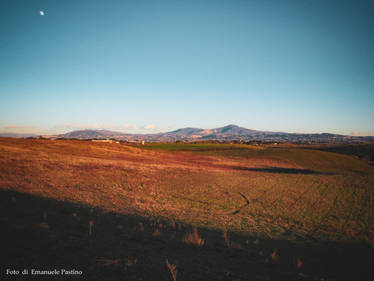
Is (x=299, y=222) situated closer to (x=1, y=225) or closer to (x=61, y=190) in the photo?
(x=1, y=225)

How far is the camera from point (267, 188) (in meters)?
20.6

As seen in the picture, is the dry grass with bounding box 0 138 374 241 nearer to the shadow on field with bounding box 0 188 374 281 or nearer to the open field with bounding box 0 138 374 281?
the open field with bounding box 0 138 374 281

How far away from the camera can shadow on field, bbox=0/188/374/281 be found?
17.5 ft

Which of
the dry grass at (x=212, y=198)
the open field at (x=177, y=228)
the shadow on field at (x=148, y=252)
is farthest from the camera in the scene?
the dry grass at (x=212, y=198)

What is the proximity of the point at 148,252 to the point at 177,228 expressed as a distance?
303 centimetres

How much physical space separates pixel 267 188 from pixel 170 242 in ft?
51.6

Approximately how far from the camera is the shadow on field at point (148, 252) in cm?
532

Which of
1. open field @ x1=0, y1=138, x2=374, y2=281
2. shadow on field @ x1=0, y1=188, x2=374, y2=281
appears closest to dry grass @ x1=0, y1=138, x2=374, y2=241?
open field @ x1=0, y1=138, x2=374, y2=281

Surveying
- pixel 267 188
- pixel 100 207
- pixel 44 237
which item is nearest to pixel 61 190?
pixel 100 207

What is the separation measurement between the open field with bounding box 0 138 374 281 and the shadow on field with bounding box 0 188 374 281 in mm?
33

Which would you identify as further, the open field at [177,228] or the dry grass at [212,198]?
the dry grass at [212,198]

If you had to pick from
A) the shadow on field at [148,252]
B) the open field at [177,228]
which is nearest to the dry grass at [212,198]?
the open field at [177,228]

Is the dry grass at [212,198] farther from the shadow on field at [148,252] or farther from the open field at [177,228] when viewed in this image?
the shadow on field at [148,252]

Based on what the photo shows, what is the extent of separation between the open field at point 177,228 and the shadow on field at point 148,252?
33 millimetres
